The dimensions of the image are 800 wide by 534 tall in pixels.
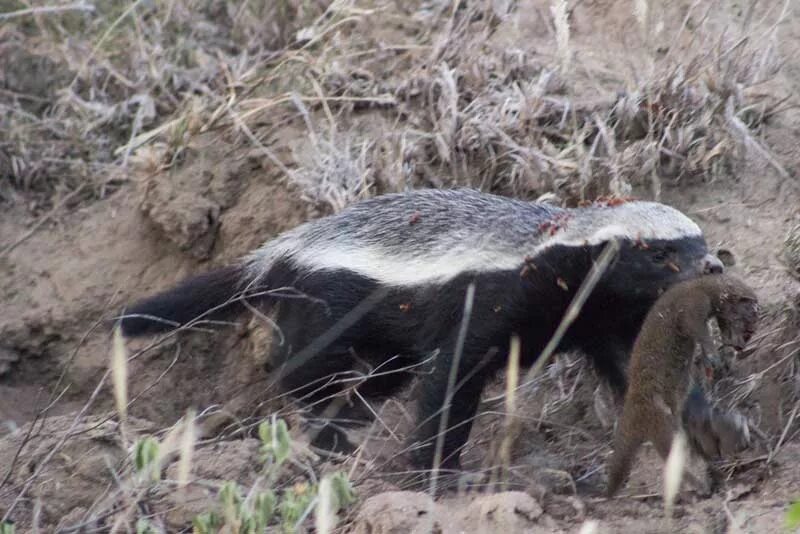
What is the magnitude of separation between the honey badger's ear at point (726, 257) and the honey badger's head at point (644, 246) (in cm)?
69

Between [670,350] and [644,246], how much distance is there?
44 centimetres

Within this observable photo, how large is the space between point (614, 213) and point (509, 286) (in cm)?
46

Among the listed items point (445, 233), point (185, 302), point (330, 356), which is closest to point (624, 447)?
point (445, 233)

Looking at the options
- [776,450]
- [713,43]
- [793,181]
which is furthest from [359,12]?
[776,450]

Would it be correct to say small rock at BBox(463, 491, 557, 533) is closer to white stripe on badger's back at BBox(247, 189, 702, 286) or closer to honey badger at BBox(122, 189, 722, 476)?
honey badger at BBox(122, 189, 722, 476)

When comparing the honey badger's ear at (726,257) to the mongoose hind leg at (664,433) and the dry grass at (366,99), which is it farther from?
the mongoose hind leg at (664,433)

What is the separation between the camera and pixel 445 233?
15.7 ft

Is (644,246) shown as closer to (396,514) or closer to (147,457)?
(396,514)

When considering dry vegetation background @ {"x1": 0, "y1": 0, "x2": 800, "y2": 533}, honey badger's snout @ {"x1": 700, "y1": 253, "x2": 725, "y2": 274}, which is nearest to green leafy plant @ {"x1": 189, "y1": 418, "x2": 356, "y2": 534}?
dry vegetation background @ {"x1": 0, "y1": 0, "x2": 800, "y2": 533}

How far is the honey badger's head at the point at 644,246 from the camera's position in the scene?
4375 mm

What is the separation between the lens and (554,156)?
5.52m

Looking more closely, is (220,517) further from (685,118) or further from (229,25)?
(229,25)

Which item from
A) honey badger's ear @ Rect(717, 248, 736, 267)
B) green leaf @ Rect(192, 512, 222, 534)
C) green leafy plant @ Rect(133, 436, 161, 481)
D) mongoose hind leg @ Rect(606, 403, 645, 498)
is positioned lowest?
mongoose hind leg @ Rect(606, 403, 645, 498)

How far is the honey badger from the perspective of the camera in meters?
4.50
